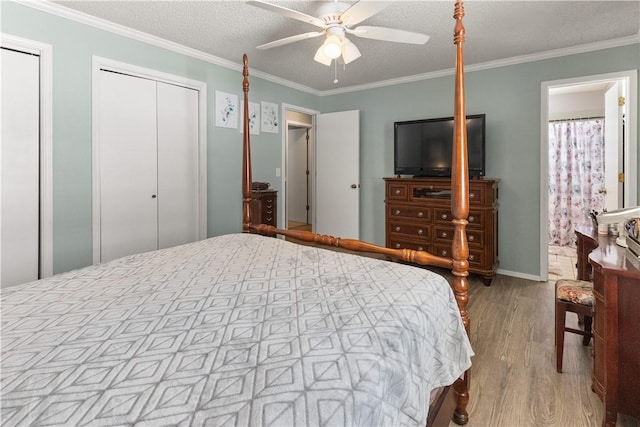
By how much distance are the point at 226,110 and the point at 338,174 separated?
71.5 inches

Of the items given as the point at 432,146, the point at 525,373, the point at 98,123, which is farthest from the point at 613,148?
the point at 98,123

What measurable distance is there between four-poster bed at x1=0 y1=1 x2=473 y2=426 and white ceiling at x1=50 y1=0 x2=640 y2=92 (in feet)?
4.68

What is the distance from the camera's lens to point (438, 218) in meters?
3.84

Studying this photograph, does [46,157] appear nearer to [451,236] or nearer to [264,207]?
[264,207]

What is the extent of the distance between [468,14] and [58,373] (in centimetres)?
325

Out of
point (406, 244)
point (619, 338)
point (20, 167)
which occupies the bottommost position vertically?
point (619, 338)

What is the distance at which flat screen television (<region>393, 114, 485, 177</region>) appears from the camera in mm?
3682

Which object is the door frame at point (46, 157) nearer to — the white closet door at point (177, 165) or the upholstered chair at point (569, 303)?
the white closet door at point (177, 165)

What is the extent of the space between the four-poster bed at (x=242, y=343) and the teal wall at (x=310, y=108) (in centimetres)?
166

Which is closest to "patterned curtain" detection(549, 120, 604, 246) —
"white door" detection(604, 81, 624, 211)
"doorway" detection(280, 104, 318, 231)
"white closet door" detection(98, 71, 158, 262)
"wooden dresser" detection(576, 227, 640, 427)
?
"white door" detection(604, 81, 624, 211)

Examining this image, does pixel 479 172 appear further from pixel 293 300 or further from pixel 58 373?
pixel 58 373

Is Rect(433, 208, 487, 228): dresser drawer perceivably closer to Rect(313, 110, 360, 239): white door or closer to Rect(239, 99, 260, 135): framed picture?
Rect(313, 110, 360, 239): white door

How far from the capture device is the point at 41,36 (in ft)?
8.34

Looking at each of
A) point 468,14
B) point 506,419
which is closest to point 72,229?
point 506,419
